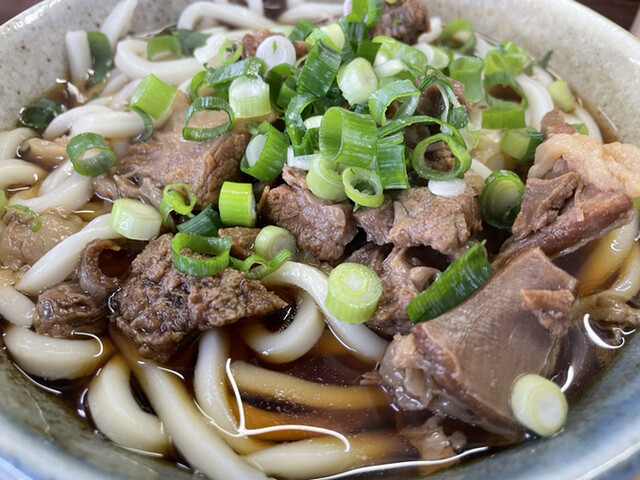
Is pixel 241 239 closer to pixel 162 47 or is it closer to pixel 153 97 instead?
pixel 153 97

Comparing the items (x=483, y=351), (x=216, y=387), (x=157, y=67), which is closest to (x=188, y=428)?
(x=216, y=387)

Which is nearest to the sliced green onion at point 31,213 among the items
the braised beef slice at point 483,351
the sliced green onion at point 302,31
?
the braised beef slice at point 483,351

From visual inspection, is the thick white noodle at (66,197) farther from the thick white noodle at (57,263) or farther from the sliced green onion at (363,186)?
the sliced green onion at (363,186)

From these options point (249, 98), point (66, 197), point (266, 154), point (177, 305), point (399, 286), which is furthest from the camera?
point (66, 197)

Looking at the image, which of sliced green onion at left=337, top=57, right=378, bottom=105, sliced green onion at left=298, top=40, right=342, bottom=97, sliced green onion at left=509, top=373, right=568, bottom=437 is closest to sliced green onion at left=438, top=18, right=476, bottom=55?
sliced green onion at left=337, top=57, right=378, bottom=105

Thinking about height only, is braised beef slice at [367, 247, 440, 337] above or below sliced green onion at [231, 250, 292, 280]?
above

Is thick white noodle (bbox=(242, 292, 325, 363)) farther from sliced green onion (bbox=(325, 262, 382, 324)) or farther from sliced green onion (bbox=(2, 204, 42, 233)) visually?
sliced green onion (bbox=(2, 204, 42, 233))
